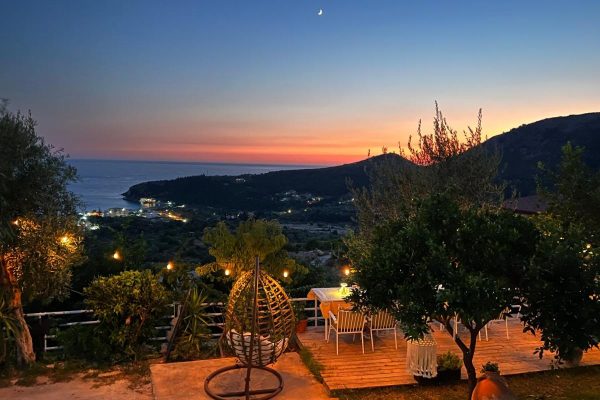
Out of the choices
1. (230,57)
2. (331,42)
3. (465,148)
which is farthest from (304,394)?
(230,57)

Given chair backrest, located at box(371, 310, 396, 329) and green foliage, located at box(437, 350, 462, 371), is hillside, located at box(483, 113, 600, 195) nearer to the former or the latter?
chair backrest, located at box(371, 310, 396, 329)

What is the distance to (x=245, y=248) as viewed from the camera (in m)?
9.17

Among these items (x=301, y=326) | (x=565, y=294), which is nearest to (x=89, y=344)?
(x=301, y=326)

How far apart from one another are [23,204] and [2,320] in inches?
71.5

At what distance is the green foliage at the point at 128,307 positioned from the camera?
7.44m

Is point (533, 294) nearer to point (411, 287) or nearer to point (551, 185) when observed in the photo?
point (411, 287)

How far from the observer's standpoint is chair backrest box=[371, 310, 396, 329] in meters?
7.58

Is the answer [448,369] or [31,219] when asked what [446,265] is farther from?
[31,219]

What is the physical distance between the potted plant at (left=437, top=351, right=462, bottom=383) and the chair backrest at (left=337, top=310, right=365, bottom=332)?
1424 mm

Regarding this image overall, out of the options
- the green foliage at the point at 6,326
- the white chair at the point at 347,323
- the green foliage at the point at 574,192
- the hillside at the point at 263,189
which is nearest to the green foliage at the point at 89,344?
the green foliage at the point at 6,326

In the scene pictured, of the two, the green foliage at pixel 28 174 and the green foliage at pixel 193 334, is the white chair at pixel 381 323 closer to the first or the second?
the green foliage at pixel 193 334

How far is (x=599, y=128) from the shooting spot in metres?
36.6

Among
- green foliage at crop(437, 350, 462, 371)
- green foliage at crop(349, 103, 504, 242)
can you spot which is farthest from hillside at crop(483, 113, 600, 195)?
green foliage at crop(437, 350, 462, 371)

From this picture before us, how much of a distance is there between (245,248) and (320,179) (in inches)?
1519
